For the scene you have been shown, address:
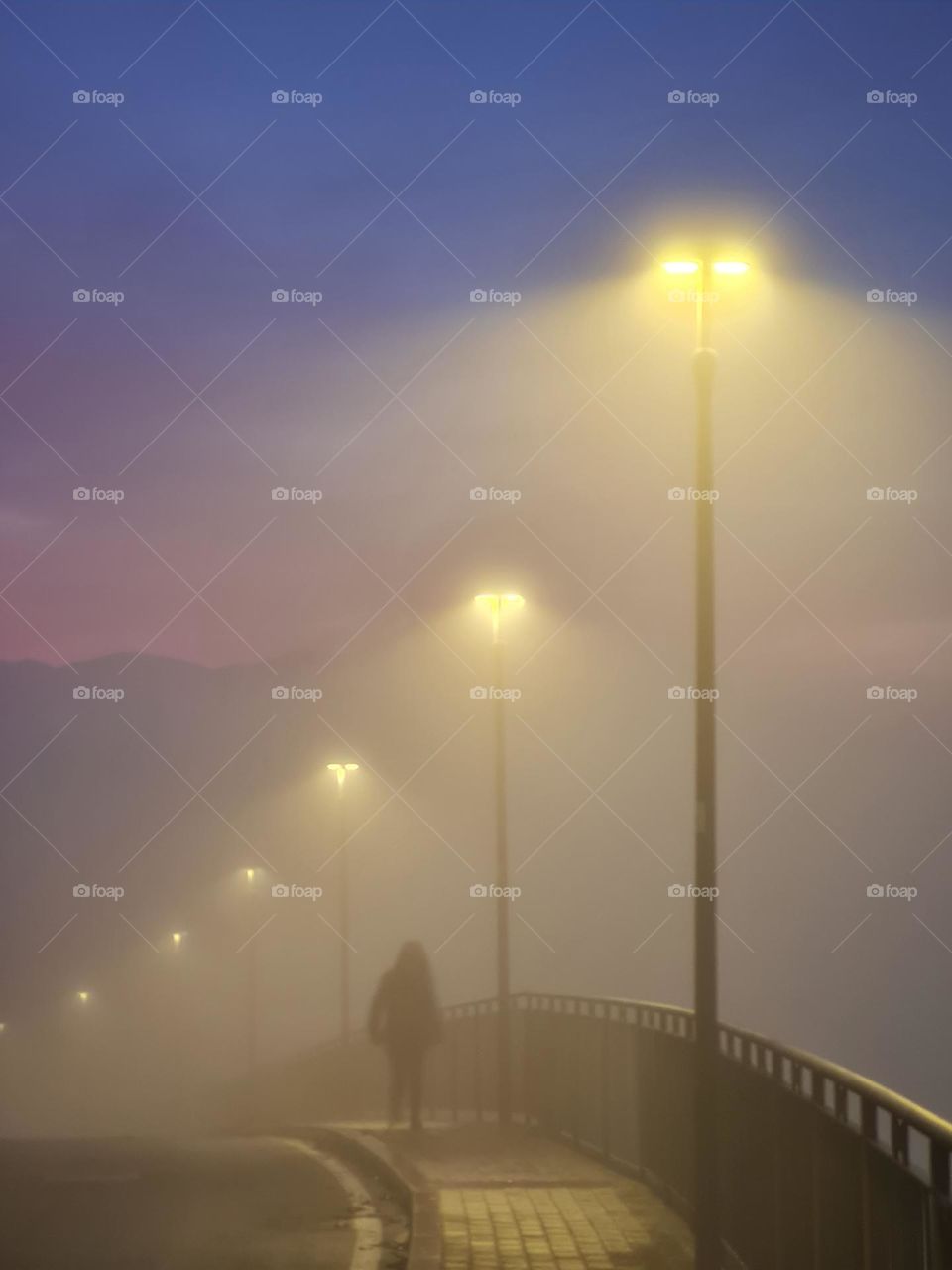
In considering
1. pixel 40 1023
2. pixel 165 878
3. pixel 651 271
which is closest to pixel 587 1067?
pixel 651 271

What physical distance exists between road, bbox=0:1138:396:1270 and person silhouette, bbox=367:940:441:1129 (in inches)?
54.0

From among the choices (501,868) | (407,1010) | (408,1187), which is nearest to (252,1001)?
(501,868)

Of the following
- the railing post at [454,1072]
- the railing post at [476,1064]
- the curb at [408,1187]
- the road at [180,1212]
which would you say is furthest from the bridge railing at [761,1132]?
the road at [180,1212]

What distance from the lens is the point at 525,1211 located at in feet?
39.8

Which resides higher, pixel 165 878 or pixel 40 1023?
pixel 165 878

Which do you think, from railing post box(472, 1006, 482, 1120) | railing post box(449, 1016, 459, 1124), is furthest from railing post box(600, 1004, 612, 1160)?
railing post box(449, 1016, 459, 1124)

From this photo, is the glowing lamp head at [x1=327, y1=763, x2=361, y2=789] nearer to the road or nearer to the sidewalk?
the road

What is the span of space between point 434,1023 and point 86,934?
55.9 meters

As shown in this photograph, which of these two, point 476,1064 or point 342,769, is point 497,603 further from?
point 342,769

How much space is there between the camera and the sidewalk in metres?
10.2

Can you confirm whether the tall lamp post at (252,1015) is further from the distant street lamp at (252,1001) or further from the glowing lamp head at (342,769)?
the glowing lamp head at (342,769)

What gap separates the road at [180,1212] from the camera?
34.2ft

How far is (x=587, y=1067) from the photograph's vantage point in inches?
650

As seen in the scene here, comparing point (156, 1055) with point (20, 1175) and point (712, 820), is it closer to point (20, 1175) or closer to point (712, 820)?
point (20, 1175)
